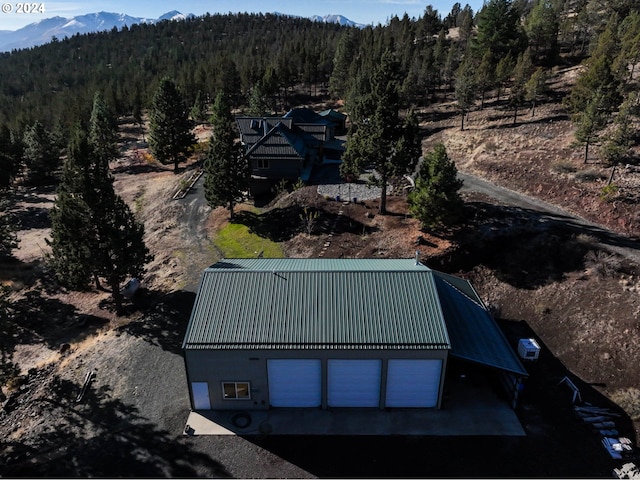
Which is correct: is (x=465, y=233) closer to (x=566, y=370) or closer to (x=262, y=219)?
(x=566, y=370)

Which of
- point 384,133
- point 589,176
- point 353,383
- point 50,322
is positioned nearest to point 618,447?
point 353,383

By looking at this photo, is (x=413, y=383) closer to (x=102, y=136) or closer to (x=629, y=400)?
(x=629, y=400)

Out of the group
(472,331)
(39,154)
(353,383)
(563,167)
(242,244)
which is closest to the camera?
(353,383)

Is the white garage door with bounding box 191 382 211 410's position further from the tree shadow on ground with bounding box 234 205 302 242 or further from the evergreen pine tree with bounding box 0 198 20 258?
the evergreen pine tree with bounding box 0 198 20 258

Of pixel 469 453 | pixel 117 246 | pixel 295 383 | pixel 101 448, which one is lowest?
pixel 101 448

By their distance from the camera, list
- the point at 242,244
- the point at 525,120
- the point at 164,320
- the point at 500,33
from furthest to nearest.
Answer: the point at 500,33 < the point at 525,120 < the point at 242,244 < the point at 164,320

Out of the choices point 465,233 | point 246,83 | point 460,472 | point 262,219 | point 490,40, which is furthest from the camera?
point 246,83

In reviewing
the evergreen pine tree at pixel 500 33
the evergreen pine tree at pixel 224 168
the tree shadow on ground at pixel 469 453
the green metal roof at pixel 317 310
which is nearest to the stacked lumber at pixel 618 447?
the tree shadow on ground at pixel 469 453

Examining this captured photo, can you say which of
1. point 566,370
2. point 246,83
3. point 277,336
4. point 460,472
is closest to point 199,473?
point 277,336
